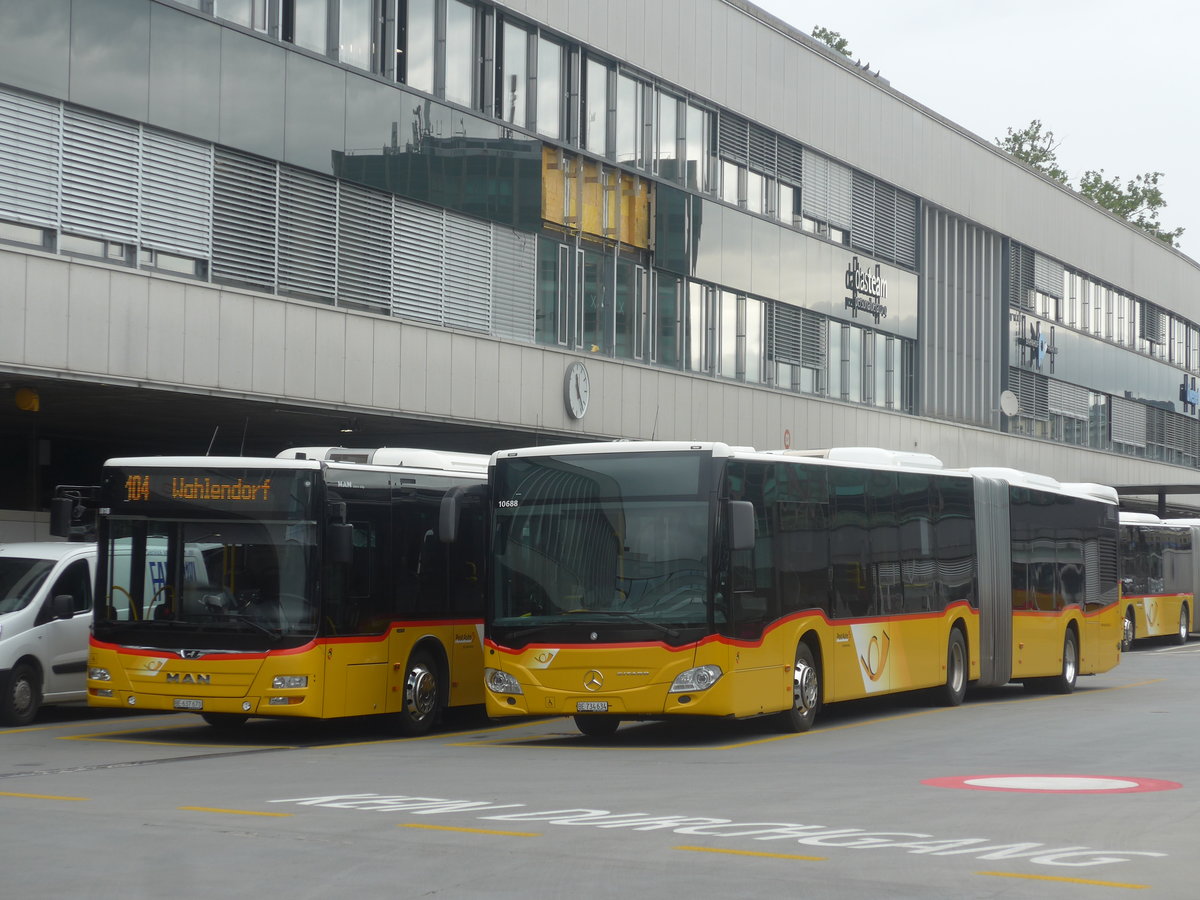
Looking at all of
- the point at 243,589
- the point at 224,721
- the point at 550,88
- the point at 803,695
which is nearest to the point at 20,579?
the point at 224,721

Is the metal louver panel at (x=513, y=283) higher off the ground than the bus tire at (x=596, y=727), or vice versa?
the metal louver panel at (x=513, y=283)

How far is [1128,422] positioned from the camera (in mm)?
61219

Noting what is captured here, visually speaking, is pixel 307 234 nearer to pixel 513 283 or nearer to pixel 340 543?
pixel 513 283

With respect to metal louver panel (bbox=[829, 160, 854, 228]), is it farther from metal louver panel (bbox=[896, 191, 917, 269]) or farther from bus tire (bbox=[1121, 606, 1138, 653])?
bus tire (bbox=[1121, 606, 1138, 653])

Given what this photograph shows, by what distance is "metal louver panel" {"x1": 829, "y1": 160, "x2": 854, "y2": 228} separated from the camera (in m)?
42.3

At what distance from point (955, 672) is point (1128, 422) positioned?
1597 inches

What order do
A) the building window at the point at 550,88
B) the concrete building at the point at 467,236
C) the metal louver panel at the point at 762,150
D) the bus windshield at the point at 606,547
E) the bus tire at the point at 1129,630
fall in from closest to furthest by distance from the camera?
the bus windshield at the point at 606,547 → the concrete building at the point at 467,236 → the building window at the point at 550,88 → the metal louver panel at the point at 762,150 → the bus tire at the point at 1129,630

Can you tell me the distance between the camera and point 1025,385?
52906 millimetres

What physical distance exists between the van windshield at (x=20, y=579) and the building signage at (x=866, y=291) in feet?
86.8

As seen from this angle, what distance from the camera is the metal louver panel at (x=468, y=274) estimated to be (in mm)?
29125

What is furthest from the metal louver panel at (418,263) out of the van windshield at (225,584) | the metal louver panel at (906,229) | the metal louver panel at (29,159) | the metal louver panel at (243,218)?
the metal louver panel at (906,229)

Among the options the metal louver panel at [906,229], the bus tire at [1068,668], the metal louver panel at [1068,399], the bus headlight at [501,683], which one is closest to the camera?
the bus headlight at [501,683]

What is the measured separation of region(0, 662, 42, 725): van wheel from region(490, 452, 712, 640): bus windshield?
5.42 m

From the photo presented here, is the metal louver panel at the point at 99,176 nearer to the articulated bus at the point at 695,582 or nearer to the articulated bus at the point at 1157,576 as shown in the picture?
the articulated bus at the point at 695,582
